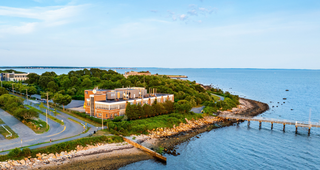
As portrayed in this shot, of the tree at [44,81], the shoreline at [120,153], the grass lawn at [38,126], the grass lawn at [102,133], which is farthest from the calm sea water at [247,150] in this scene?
the tree at [44,81]

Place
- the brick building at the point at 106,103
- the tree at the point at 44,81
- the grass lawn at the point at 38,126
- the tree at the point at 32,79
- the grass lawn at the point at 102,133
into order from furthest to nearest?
the tree at the point at 32,79, the tree at the point at 44,81, the brick building at the point at 106,103, the grass lawn at the point at 38,126, the grass lawn at the point at 102,133

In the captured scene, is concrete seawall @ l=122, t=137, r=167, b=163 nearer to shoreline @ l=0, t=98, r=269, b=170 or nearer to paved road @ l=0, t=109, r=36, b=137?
shoreline @ l=0, t=98, r=269, b=170

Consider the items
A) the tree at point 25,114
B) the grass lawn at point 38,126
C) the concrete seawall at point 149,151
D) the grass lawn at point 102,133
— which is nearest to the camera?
the concrete seawall at point 149,151

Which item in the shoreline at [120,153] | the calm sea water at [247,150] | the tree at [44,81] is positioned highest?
the tree at [44,81]

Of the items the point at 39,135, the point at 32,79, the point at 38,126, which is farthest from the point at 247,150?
the point at 32,79

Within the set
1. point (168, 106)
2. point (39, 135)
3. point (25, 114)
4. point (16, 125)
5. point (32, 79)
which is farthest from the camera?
point (32, 79)

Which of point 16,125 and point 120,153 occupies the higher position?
point 16,125

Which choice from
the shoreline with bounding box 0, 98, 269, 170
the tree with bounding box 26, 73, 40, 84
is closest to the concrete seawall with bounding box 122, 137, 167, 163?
the shoreline with bounding box 0, 98, 269, 170

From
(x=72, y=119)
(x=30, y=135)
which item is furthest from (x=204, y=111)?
(x=30, y=135)

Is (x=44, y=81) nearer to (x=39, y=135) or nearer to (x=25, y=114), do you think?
Answer: (x=25, y=114)

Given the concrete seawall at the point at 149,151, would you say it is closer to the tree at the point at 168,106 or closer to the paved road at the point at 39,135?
the paved road at the point at 39,135

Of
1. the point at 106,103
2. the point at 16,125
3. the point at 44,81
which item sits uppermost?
the point at 44,81

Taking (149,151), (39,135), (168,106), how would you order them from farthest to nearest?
(168,106) → (39,135) → (149,151)
